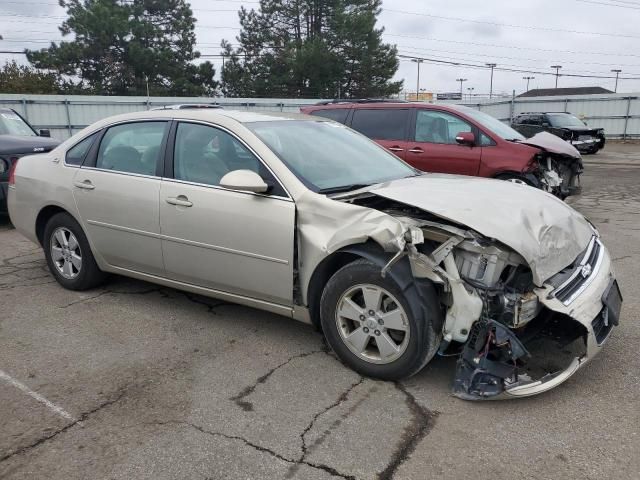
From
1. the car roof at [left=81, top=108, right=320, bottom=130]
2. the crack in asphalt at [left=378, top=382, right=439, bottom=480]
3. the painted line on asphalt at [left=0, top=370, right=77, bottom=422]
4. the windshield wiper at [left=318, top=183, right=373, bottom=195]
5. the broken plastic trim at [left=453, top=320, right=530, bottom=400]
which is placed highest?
the car roof at [left=81, top=108, right=320, bottom=130]

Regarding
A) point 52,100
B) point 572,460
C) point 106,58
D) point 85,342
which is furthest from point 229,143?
point 106,58

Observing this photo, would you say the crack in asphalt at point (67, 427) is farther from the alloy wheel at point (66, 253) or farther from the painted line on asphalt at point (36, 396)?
the alloy wheel at point (66, 253)

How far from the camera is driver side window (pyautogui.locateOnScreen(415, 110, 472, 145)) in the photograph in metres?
8.30

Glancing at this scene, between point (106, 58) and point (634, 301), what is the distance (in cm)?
3983

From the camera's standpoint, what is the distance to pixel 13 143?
27.0ft

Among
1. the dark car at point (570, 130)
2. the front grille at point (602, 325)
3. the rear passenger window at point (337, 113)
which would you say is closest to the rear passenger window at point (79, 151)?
the front grille at point (602, 325)

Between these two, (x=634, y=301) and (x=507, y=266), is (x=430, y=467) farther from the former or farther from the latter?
(x=634, y=301)

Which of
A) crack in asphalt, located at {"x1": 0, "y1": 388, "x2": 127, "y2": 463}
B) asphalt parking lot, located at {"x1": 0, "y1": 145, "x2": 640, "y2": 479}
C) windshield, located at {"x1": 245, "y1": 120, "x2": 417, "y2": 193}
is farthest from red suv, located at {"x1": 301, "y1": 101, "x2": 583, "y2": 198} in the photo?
crack in asphalt, located at {"x1": 0, "y1": 388, "x2": 127, "y2": 463}

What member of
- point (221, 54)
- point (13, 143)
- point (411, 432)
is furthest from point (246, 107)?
point (221, 54)

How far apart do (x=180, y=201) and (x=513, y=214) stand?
7.59ft

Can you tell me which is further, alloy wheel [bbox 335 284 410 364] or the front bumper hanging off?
alloy wheel [bbox 335 284 410 364]

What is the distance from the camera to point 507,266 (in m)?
3.24

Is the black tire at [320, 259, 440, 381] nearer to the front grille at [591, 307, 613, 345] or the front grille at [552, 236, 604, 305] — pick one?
the front grille at [552, 236, 604, 305]

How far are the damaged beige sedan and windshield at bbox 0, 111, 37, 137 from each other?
5028 millimetres
